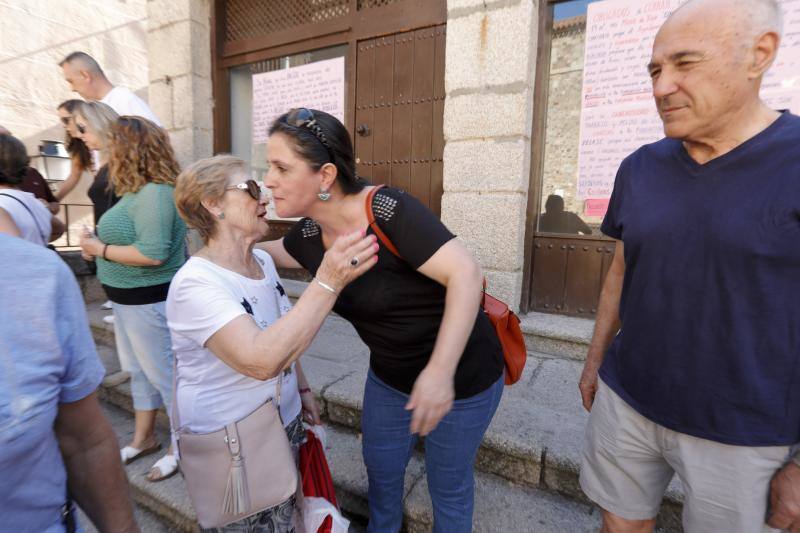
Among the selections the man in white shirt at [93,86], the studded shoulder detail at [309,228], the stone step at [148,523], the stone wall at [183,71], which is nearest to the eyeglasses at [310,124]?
the studded shoulder detail at [309,228]

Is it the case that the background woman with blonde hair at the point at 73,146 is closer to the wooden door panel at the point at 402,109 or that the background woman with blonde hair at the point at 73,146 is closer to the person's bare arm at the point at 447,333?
the wooden door panel at the point at 402,109

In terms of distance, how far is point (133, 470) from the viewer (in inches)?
108

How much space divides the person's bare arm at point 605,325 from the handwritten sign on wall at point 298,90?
3.59m

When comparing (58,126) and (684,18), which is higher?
(58,126)

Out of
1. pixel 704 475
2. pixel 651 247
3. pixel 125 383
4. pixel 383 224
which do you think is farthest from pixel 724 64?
pixel 125 383

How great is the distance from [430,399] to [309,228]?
94 centimetres

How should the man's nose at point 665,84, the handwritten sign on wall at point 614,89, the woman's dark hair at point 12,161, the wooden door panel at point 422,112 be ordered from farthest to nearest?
the wooden door panel at point 422,112, the handwritten sign on wall at point 614,89, the woman's dark hair at point 12,161, the man's nose at point 665,84

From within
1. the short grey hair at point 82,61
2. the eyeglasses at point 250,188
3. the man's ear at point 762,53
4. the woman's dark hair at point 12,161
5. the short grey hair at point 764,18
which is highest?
the short grey hair at point 82,61

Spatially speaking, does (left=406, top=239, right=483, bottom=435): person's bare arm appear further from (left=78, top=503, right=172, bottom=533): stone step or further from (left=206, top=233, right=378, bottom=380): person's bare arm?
(left=78, top=503, right=172, bottom=533): stone step

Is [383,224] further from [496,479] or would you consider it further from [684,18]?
[496,479]

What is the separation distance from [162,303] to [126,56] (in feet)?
34.4

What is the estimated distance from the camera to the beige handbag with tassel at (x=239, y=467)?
146 centimetres

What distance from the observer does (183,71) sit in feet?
16.8

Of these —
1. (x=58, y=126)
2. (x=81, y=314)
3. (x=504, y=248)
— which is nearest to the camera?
(x=81, y=314)
